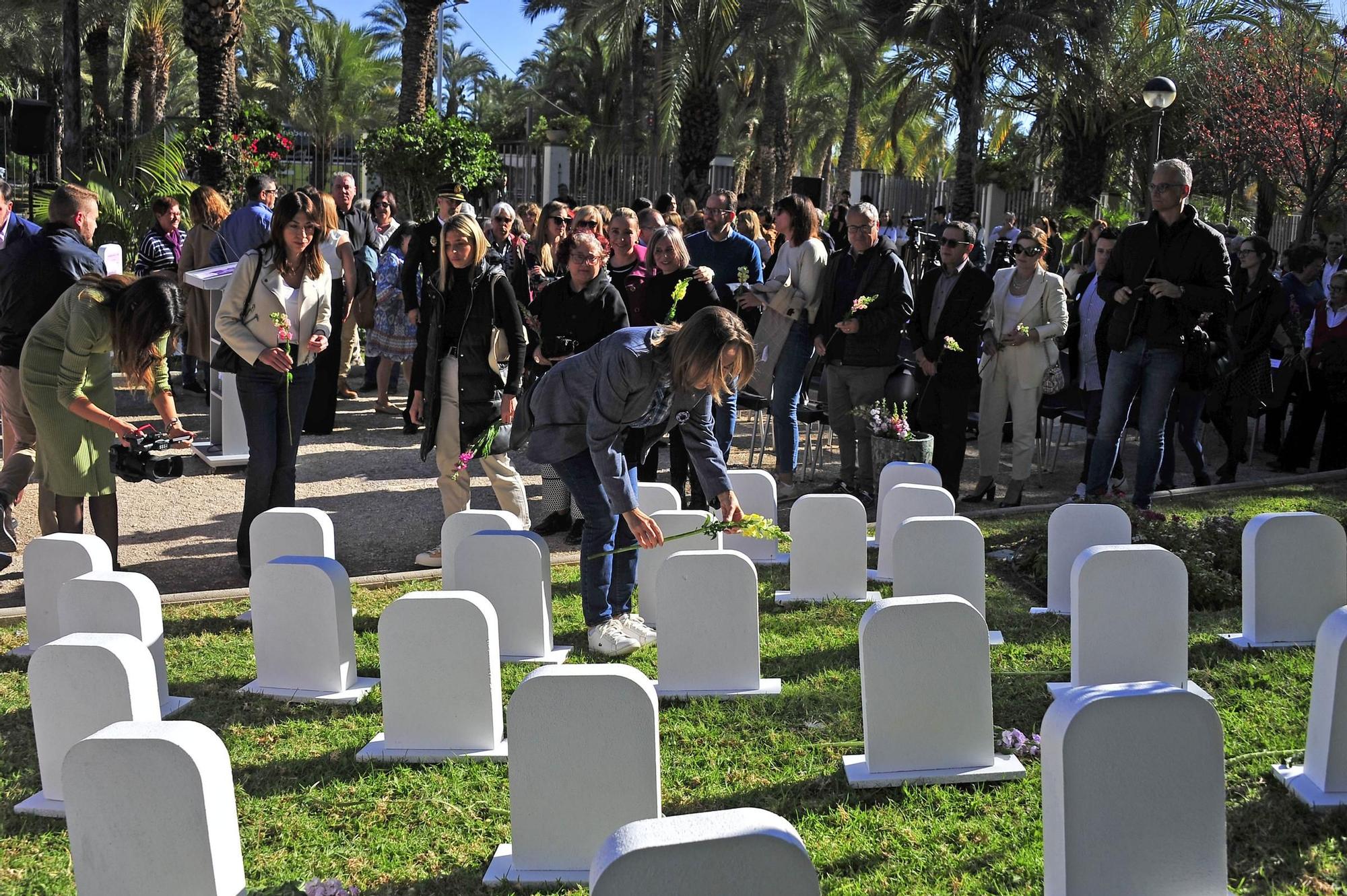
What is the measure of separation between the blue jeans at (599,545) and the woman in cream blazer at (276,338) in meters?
2.12

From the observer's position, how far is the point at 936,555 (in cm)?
584

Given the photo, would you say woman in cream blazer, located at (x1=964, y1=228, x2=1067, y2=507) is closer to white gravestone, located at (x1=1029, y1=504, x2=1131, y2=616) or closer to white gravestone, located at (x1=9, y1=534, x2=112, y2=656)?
white gravestone, located at (x1=1029, y1=504, x2=1131, y2=616)

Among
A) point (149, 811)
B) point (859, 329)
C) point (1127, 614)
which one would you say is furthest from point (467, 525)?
point (859, 329)

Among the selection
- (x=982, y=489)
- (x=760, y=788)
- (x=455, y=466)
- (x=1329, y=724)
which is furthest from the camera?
(x=982, y=489)

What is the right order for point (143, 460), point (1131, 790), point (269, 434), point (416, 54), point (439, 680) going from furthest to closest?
point (416, 54) → point (269, 434) → point (143, 460) → point (439, 680) → point (1131, 790)

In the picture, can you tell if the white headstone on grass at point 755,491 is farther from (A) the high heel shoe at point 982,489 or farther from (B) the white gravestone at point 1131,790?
(B) the white gravestone at point 1131,790

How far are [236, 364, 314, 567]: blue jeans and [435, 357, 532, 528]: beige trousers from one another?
0.78m

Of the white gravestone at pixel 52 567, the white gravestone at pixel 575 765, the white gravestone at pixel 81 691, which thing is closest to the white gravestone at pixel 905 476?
the white gravestone at pixel 575 765

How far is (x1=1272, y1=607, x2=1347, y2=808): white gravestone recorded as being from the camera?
13.8ft

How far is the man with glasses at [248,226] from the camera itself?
10172 millimetres

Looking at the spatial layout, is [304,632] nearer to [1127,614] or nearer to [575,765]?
[575,765]

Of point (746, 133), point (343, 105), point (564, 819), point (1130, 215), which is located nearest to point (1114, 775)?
point (564, 819)

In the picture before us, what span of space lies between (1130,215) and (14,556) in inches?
961

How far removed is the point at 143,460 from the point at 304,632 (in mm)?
1646
